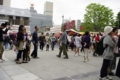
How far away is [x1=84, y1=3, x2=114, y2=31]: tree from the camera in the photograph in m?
36.2

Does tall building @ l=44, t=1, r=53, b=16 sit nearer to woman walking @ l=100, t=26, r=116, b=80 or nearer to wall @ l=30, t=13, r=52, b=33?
wall @ l=30, t=13, r=52, b=33

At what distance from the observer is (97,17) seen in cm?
3759

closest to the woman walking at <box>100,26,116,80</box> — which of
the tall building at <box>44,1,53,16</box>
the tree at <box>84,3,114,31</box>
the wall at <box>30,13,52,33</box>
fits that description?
the tree at <box>84,3,114,31</box>

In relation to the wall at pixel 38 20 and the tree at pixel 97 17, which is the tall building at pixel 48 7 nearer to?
the wall at pixel 38 20

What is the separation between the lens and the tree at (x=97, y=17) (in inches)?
1425

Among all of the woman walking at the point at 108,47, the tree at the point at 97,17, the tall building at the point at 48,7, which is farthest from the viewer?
the tall building at the point at 48,7

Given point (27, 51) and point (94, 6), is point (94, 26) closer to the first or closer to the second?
point (94, 6)

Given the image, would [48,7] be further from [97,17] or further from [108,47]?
[108,47]

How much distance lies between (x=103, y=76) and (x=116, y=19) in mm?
39846

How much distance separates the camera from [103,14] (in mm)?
36594

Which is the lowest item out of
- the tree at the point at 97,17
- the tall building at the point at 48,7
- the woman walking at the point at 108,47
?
the woman walking at the point at 108,47

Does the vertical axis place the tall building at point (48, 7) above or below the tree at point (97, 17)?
above

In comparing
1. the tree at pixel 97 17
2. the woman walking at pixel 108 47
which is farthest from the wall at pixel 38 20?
the woman walking at pixel 108 47

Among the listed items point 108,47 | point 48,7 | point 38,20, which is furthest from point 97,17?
point 48,7
